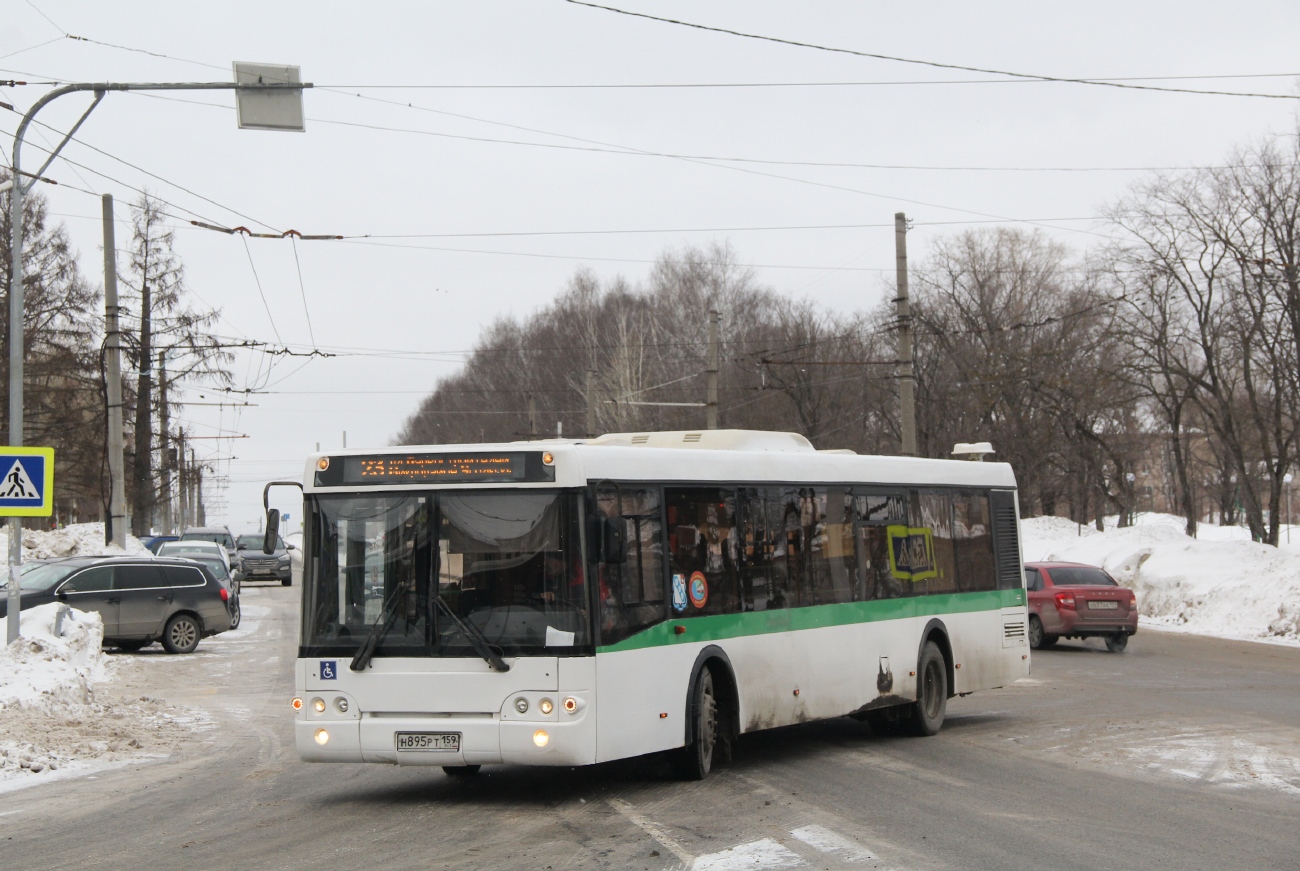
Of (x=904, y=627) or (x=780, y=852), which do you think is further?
(x=904, y=627)

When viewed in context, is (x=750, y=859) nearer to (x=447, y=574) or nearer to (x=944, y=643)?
(x=447, y=574)

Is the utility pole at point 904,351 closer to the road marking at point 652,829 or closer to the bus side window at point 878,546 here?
the bus side window at point 878,546

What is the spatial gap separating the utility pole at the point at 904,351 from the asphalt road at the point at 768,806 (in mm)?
14857

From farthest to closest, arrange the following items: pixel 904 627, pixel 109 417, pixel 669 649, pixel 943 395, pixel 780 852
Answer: pixel 943 395
pixel 109 417
pixel 904 627
pixel 669 649
pixel 780 852

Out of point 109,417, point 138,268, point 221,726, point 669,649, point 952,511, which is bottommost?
point 221,726

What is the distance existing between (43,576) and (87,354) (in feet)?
87.2

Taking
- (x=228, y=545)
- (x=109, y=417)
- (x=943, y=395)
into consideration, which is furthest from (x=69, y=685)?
(x=943, y=395)

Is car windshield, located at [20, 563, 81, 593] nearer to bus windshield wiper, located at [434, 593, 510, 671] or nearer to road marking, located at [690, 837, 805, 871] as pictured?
bus windshield wiper, located at [434, 593, 510, 671]

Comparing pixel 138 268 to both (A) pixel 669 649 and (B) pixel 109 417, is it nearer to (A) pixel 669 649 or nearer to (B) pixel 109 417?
(B) pixel 109 417

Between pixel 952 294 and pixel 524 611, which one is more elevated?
pixel 952 294

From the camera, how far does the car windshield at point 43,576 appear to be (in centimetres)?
2345

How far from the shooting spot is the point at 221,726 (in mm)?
15383

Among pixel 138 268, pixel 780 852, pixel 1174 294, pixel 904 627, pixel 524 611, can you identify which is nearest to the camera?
pixel 780 852

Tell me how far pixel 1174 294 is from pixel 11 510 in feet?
127
